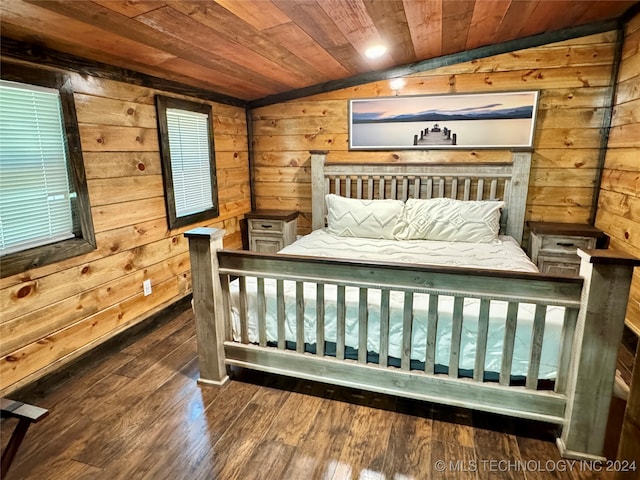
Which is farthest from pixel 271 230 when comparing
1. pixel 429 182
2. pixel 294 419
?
pixel 294 419

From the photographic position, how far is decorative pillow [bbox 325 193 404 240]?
322cm

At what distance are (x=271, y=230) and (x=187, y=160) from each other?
1.10 meters

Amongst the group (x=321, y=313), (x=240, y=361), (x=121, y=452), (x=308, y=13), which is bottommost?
(x=121, y=452)

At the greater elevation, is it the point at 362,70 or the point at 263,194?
the point at 362,70

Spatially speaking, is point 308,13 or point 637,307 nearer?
point 308,13

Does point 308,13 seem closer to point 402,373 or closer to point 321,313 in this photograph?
point 321,313

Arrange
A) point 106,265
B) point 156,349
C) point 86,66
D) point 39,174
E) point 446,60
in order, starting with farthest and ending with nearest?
1. point 446,60
2. point 156,349
3. point 106,265
4. point 86,66
5. point 39,174

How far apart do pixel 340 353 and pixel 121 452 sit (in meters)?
1.11

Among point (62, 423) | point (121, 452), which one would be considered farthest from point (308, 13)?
point (62, 423)

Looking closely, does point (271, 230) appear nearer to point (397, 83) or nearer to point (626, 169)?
point (397, 83)

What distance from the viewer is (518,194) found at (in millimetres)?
3273

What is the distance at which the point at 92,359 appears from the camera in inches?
93.6

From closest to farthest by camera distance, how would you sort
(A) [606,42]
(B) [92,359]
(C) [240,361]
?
(C) [240,361], (B) [92,359], (A) [606,42]

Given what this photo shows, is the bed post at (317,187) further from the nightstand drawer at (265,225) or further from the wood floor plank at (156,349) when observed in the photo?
the wood floor plank at (156,349)
